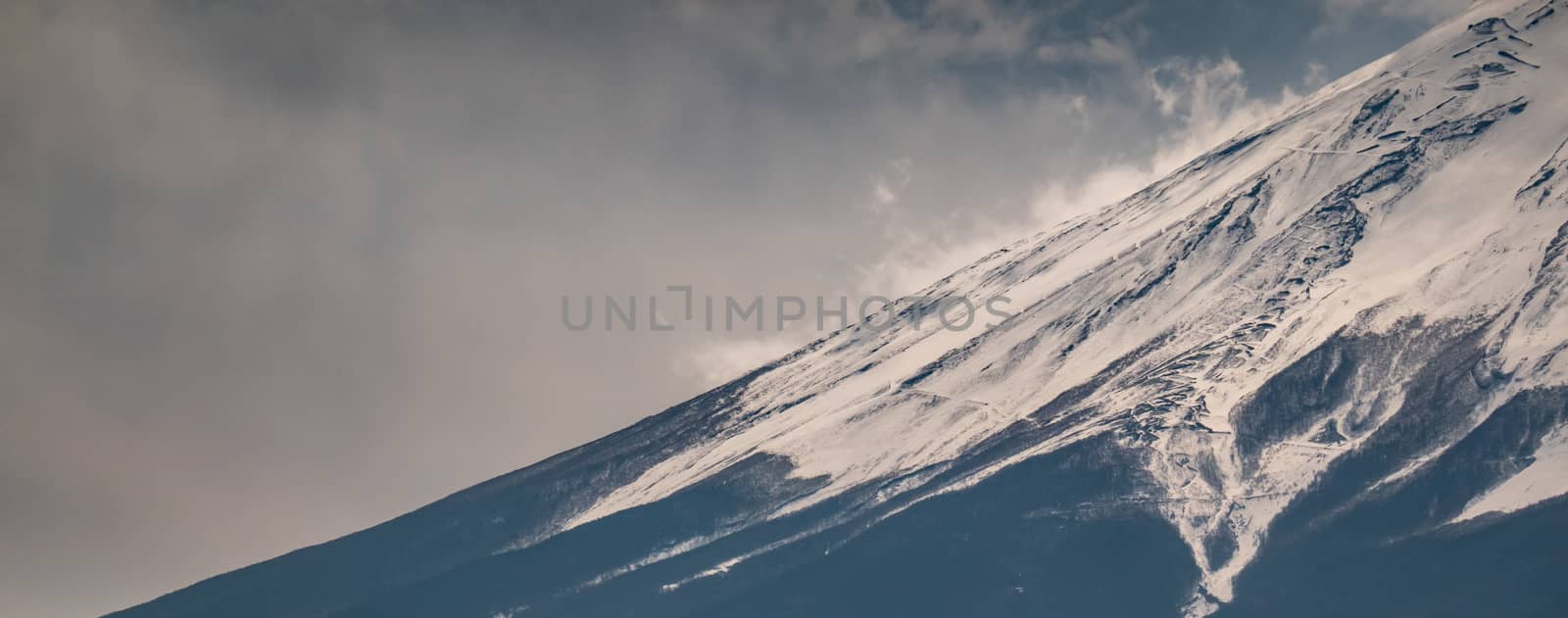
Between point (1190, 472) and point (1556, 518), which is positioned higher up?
point (1190, 472)

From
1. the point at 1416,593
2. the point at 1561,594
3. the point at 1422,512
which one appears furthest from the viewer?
→ the point at 1422,512

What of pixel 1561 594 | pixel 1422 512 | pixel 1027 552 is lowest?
pixel 1561 594

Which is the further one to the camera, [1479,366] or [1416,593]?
[1479,366]

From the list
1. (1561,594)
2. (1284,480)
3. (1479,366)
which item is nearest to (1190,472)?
(1284,480)

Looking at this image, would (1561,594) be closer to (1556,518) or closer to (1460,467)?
(1556,518)

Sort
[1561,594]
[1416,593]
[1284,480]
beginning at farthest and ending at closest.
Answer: [1284,480] → [1416,593] → [1561,594]

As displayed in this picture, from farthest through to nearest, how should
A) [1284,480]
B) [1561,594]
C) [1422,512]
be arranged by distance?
[1284,480]
[1422,512]
[1561,594]

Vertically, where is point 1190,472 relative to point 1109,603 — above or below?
above

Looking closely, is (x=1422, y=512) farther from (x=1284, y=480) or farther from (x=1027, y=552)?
(x=1027, y=552)

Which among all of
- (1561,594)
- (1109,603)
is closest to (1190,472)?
(1109,603)
